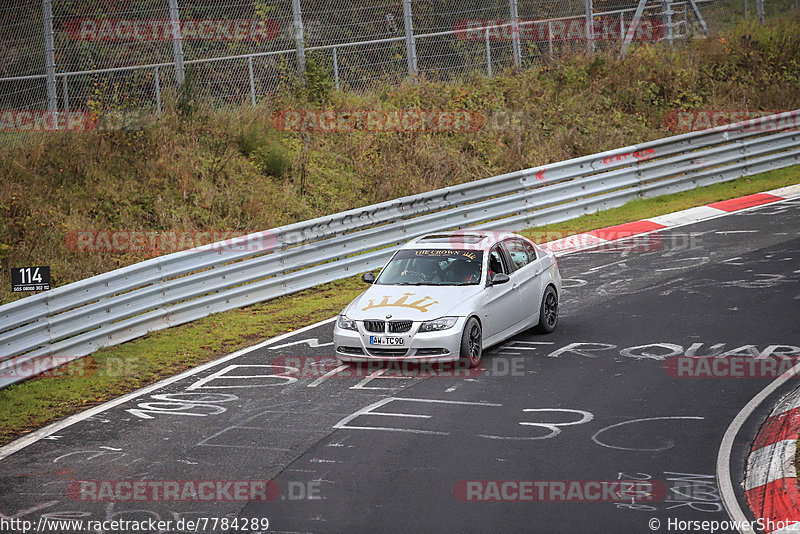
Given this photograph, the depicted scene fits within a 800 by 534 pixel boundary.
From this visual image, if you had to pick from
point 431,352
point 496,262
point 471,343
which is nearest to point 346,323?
point 431,352

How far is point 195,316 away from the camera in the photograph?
1503 centimetres

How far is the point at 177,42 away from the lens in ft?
67.7

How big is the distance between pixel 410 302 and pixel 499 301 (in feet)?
4.13

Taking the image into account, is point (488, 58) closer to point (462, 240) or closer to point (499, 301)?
point (462, 240)

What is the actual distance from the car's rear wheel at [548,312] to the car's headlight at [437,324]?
7.22 feet

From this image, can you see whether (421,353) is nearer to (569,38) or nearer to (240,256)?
(240,256)

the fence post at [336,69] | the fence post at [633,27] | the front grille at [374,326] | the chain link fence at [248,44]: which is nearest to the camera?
the front grille at [374,326]

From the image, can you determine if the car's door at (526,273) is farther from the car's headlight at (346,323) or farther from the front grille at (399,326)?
the car's headlight at (346,323)

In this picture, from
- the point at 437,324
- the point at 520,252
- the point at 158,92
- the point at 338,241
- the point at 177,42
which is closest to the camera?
the point at 437,324

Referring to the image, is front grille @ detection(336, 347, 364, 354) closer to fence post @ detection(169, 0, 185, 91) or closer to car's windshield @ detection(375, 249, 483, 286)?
car's windshield @ detection(375, 249, 483, 286)

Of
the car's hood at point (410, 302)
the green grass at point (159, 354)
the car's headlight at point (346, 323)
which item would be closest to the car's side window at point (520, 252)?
the car's hood at point (410, 302)

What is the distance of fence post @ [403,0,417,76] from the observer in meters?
23.4

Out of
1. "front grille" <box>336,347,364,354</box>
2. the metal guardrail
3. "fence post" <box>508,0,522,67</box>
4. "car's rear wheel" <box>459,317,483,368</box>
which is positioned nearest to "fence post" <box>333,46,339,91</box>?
"fence post" <box>508,0,522,67</box>

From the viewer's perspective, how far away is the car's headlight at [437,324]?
37.0ft
